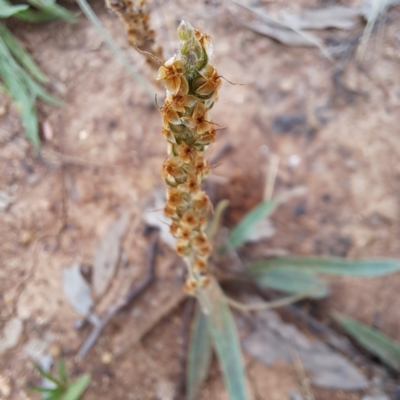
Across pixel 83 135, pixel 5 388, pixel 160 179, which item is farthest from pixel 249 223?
pixel 5 388

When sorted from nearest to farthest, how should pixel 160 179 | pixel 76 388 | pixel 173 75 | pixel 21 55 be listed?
pixel 173 75 < pixel 76 388 < pixel 21 55 < pixel 160 179

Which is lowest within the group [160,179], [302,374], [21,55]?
[302,374]

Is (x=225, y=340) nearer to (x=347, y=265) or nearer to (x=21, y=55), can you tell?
(x=347, y=265)

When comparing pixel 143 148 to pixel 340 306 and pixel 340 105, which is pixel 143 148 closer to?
pixel 340 105

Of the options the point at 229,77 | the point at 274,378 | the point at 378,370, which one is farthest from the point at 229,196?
the point at 378,370

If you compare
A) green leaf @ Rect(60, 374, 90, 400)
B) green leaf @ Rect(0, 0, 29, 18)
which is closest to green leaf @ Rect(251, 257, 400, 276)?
green leaf @ Rect(60, 374, 90, 400)

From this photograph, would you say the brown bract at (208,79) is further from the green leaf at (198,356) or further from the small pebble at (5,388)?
the small pebble at (5,388)
